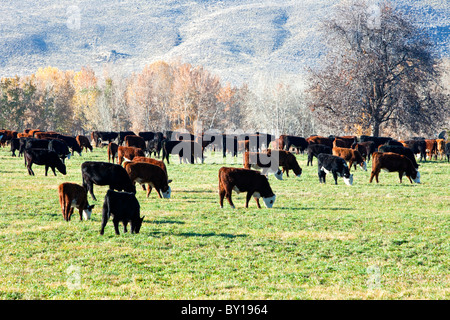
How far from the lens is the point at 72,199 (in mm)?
11914

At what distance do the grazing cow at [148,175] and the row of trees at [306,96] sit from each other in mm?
27600

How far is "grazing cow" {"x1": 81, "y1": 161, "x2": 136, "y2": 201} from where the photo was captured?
1452 centimetres

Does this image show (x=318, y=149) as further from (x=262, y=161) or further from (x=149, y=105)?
(x=149, y=105)

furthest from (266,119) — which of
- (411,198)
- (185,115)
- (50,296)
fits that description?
(50,296)

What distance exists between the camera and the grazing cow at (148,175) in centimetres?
1562

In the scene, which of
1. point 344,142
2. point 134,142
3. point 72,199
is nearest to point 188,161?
point 134,142

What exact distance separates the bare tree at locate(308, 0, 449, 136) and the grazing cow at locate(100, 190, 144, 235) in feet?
107

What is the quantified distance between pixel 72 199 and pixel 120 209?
213 cm

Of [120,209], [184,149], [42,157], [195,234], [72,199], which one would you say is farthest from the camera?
[184,149]

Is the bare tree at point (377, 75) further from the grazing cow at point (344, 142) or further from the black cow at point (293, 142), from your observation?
the black cow at point (293, 142)

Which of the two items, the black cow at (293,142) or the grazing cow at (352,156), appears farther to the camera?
the black cow at (293,142)

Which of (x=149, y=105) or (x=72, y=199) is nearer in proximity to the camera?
(x=72, y=199)

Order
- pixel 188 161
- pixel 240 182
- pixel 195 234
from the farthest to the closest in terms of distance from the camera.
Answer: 1. pixel 188 161
2. pixel 240 182
3. pixel 195 234

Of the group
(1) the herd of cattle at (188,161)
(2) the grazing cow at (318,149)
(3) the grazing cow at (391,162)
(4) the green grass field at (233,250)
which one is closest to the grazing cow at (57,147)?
(1) the herd of cattle at (188,161)
